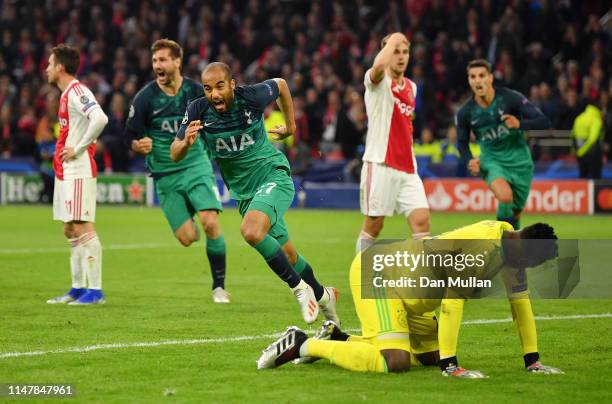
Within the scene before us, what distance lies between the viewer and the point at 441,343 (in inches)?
281

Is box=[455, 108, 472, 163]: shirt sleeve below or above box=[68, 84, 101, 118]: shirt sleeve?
below

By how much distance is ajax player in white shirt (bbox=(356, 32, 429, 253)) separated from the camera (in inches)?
453

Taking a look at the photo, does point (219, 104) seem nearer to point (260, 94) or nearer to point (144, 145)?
point (260, 94)

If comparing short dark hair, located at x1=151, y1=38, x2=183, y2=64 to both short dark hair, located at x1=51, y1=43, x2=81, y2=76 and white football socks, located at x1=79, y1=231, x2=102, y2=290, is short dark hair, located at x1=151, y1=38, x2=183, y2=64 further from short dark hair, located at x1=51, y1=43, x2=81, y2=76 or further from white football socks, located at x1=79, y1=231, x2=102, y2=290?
white football socks, located at x1=79, y1=231, x2=102, y2=290

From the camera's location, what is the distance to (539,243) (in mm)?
6758

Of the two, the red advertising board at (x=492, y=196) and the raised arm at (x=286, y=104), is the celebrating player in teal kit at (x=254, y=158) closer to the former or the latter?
the raised arm at (x=286, y=104)

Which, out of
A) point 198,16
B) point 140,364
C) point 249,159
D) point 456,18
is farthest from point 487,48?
point 140,364

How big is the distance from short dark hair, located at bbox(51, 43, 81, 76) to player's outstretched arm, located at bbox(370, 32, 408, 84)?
2928 mm

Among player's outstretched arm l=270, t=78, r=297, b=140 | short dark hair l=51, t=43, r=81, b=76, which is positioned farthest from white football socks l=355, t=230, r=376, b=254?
short dark hair l=51, t=43, r=81, b=76

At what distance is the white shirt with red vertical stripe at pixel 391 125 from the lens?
11.6 meters

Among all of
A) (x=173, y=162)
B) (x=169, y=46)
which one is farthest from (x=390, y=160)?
(x=169, y=46)

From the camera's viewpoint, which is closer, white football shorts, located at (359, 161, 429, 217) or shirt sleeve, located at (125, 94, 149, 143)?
white football shorts, located at (359, 161, 429, 217)

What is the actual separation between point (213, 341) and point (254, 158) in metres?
1.58

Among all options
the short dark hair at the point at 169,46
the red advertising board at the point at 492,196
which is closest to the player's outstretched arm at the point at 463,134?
the short dark hair at the point at 169,46
